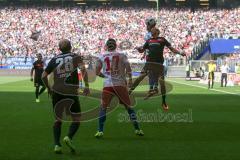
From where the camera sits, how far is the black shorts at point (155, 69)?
16.9 metres

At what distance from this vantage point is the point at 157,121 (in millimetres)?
16109

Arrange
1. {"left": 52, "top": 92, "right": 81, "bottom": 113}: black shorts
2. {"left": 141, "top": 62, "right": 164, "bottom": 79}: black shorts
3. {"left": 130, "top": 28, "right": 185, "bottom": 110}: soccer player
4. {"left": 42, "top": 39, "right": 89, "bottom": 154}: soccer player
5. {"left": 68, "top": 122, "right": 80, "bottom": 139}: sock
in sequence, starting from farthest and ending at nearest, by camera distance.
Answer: {"left": 141, "top": 62, "right": 164, "bottom": 79}: black shorts → {"left": 130, "top": 28, "right": 185, "bottom": 110}: soccer player → {"left": 68, "top": 122, "right": 80, "bottom": 139}: sock → {"left": 52, "top": 92, "right": 81, "bottom": 113}: black shorts → {"left": 42, "top": 39, "right": 89, "bottom": 154}: soccer player

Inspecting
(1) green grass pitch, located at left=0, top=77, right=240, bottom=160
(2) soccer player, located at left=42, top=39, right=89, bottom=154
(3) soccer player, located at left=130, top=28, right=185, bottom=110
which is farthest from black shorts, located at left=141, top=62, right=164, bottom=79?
(2) soccer player, located at left=42, top=39, right=89, bottom=154

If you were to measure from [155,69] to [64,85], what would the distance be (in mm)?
6958

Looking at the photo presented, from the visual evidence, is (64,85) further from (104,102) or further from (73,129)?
(104,102)

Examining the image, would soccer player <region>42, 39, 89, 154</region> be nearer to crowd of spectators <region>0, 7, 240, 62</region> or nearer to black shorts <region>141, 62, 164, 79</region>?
black shorts <region>141, 62, 164, 79</region>

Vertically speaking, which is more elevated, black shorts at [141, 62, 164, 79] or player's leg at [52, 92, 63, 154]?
black shorts at [141, 62, 164, 79]

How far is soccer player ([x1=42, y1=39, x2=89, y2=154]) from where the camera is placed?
1027 centimetres

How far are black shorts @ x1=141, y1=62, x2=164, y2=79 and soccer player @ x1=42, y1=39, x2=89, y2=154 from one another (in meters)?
6.47

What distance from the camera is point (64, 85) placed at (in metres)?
10.4

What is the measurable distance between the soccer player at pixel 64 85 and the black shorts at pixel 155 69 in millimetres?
6468

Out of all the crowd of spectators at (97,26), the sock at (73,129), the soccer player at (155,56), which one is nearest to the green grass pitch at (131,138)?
the sock at (73,129)

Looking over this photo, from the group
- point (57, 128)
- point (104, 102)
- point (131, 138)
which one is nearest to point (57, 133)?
point (57, 128)

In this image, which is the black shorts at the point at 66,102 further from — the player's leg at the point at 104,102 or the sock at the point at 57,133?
the player's leg at the point at 104,102
